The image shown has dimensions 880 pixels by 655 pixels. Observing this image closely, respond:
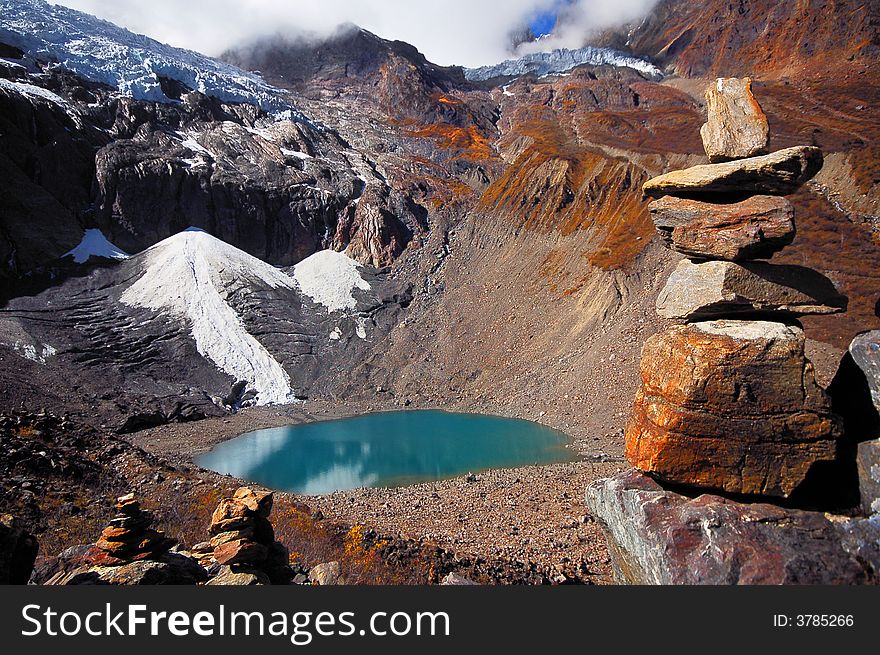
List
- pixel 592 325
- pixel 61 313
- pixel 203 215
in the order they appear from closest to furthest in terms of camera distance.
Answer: pixel 592 325, pixel 61 313, pixel 203 215

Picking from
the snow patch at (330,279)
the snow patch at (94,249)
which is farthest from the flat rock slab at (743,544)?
the snow patch at (94,249)

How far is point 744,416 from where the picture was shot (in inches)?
292

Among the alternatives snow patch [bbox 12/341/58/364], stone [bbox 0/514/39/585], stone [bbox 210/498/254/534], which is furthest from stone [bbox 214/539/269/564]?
snow patch [bbox 12/341/58/364]

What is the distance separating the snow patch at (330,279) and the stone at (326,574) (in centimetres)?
4260

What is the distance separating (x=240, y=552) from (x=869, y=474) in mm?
9887

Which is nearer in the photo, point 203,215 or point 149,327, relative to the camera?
point 149,327

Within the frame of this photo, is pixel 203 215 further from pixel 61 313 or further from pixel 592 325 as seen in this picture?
pixel 592 325

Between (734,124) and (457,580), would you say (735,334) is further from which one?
(457,580)

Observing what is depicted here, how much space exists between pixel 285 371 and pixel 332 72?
3717 inches

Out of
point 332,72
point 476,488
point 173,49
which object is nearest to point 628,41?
point 332,72

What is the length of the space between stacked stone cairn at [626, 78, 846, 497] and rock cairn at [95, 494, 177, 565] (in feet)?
26.4

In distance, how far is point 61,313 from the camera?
141 ft

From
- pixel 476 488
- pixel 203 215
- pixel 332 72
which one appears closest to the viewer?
pixel 476 488

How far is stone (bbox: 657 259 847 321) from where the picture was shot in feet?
26.1
